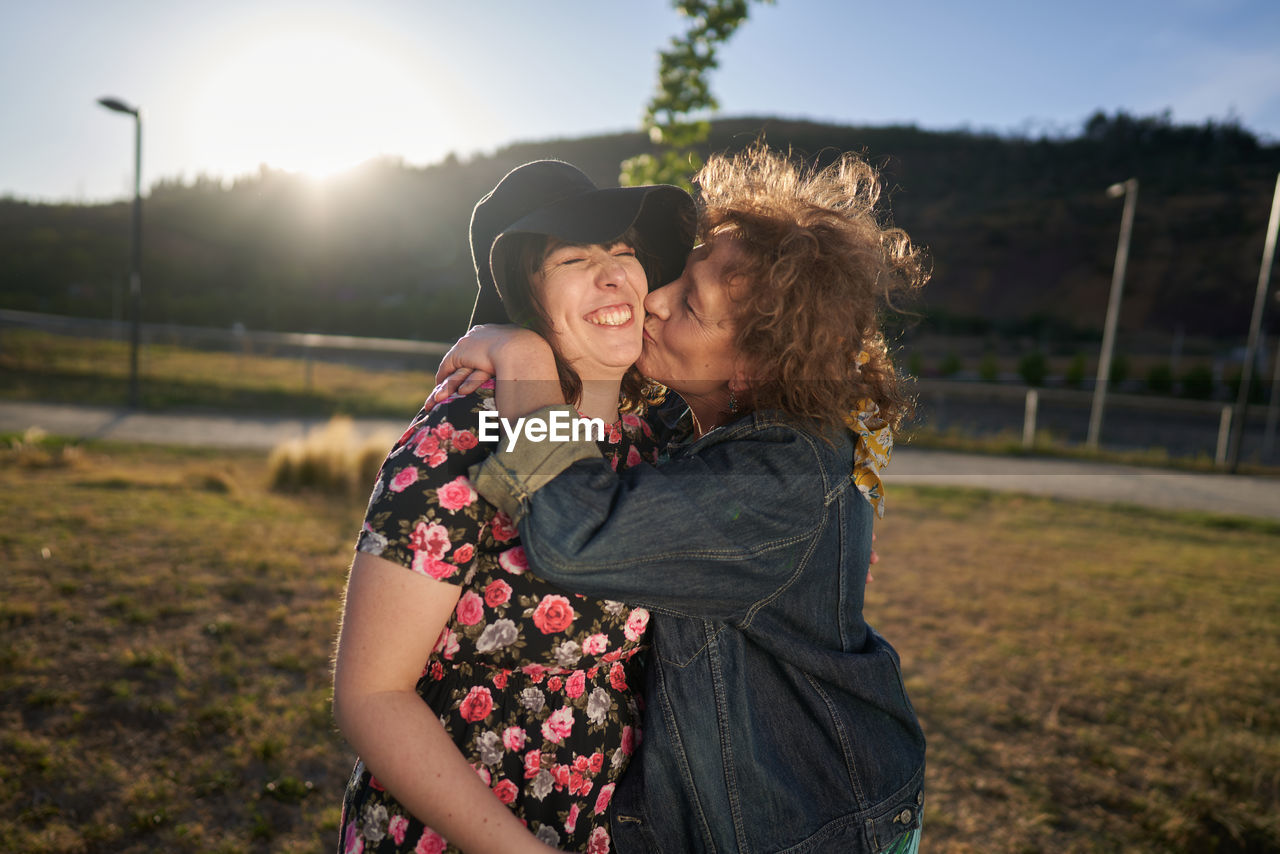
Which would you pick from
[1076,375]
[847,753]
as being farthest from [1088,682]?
[1076,375]

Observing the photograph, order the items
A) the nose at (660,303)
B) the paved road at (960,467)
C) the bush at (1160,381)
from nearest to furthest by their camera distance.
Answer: the nose at (660,303), the paved road at (960,467), the bush at (1160,381)

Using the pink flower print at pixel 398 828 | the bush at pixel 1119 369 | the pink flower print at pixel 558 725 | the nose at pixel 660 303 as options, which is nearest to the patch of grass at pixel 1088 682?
the pink flower print at pixel 558 725

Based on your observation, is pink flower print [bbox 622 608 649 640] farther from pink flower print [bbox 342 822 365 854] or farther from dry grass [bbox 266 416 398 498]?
dry grass [bbox 266 416 398 498]

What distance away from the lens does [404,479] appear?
1271 mm

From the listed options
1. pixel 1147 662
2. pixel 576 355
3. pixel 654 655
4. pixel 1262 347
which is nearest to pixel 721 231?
pixel 576 355

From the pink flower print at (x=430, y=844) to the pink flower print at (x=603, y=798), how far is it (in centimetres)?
32

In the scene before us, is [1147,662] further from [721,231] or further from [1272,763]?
[721,231]

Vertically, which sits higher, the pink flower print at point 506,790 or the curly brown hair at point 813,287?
the curly brown hair at point 813,287

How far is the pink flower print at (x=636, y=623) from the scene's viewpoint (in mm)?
1540

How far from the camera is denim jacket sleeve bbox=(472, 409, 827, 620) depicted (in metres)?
1.25

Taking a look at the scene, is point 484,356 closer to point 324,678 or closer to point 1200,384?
point 324,678

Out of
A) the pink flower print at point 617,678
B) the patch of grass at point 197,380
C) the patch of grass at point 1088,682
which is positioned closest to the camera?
the pink flower print at point 617,678

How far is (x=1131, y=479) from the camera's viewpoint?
531 inches

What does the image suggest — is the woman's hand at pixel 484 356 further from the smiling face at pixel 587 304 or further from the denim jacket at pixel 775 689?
the denim jacket at pixel 775 689
